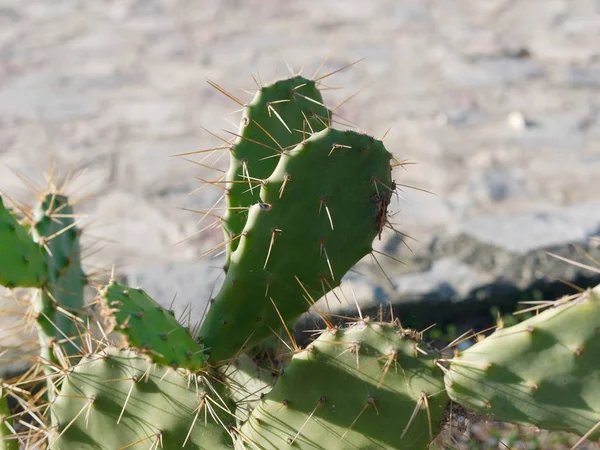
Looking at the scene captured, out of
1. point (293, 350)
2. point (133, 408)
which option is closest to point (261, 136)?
point (293, 350)

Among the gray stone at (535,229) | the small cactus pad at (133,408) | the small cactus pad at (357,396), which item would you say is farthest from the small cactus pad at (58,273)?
the gray stone at (535,229)

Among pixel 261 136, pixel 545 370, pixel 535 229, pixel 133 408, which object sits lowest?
pixel 535 229

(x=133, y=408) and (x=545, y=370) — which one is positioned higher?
(x=545, y=370)

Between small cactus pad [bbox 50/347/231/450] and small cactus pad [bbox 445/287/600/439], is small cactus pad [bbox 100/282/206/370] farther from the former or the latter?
small cactus pad [bbox 445/287/600/439]

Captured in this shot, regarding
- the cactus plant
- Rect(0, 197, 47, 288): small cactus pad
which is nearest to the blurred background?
Rect(0, 197, 47, 288): small cactus pad

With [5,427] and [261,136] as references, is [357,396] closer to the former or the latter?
[261,136]

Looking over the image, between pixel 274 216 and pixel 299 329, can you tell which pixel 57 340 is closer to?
pixel 274 216

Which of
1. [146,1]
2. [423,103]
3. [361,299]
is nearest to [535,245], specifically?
[361,299]
